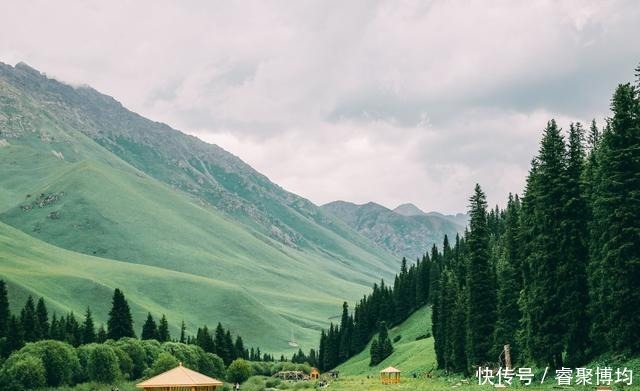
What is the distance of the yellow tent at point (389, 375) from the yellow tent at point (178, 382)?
32.9m

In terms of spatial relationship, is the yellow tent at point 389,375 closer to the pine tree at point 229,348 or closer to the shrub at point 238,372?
the shrub at point 238,372

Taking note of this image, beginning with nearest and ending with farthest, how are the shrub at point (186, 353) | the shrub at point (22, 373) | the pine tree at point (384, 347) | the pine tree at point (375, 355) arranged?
the shrub at point (22, 373) → the shrub at point (186, 353) → the pine tree at point (384, 347) → the pine tree at point (375, 355)

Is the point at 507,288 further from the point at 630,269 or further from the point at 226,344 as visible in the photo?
the point at 226,344

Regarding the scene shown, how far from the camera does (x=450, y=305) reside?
4063 inches

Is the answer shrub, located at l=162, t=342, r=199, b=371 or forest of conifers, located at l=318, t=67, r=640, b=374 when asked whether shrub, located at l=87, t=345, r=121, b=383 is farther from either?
forest of conifers, located at l=318, t=67, r=640, b=374

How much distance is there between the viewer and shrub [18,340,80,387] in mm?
108688

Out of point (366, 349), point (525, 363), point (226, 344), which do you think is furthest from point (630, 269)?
point (366, 349)

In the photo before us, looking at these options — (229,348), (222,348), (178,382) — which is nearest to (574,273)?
(178,382)

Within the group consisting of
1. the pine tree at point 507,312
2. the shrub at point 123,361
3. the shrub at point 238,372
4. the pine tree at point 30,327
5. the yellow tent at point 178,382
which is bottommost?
the shrub at point 238,372

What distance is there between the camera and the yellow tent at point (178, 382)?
199 ft

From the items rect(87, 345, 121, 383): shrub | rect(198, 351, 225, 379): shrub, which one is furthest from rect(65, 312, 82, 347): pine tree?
rect(198, 351, 225, 379): shrub

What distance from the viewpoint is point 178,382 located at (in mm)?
60812

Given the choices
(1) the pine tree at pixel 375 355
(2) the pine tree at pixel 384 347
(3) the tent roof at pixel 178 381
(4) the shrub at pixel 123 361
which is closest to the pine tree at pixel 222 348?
(1) the pine tree at pixel 375 355

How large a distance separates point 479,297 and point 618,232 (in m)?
30.6
